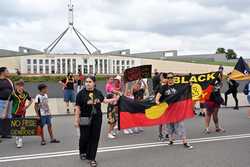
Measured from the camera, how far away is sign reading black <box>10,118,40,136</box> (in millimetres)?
9555

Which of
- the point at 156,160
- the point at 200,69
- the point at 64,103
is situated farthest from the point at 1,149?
the point at 200,69

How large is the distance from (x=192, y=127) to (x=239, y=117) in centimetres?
351

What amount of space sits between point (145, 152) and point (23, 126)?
3170mm

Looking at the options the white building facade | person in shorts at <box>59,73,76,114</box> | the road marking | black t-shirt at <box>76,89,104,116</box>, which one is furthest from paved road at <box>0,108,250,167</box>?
the white building facade

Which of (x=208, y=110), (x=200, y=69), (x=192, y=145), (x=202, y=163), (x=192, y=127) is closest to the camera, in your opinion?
(x=202, y=163)

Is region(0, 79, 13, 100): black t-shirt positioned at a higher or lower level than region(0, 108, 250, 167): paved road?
higher

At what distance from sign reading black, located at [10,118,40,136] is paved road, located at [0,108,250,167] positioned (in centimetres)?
32

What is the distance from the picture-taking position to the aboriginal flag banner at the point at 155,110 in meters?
9.29

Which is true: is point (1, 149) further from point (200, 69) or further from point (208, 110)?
point (200, 69)

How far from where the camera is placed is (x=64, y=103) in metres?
17.9

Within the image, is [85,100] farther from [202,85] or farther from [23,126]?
[202,85]

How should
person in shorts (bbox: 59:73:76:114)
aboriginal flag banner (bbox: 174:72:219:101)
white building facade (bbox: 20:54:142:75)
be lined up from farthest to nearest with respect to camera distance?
white building facade (bbox: 20:54:142:75), person in shorts (bbox: 59:73:76:114), aboriginal flag banner (bbox: 174:72:219:101)

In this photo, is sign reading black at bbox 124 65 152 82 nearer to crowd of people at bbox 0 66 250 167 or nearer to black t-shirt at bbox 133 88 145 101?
crowd of people at bbox 0 66 250 167

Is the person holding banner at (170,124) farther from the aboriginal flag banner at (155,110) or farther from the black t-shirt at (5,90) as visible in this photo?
the black t-shirt at (5,90)
